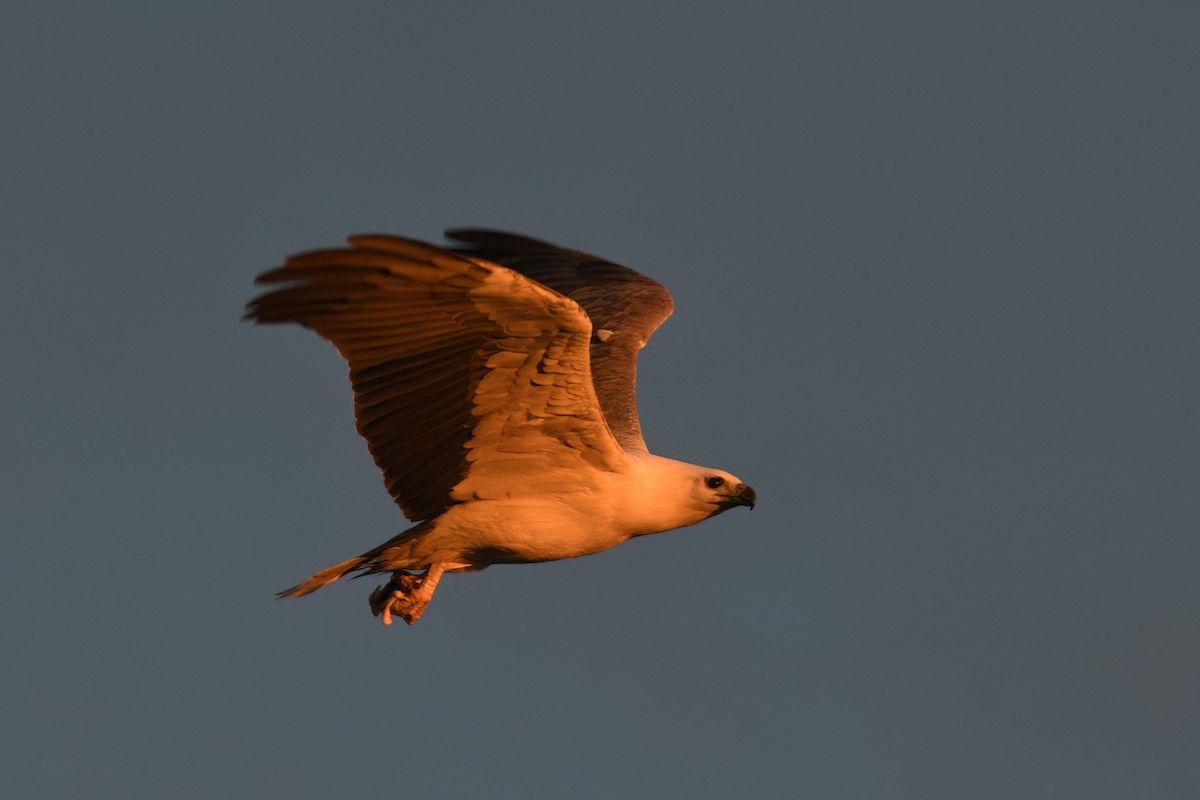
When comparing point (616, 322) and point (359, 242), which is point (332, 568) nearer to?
point (359, 242)

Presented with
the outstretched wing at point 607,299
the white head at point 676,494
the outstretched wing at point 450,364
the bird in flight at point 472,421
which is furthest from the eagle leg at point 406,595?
the outstretched wing at point 607,299

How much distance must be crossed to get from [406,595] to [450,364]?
185cm

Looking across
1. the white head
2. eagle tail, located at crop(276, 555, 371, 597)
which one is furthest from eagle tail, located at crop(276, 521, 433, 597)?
the white head

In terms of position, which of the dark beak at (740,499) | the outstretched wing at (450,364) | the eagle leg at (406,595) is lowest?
the eagle leg at (406,595)

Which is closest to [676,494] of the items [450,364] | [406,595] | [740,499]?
[740,499]

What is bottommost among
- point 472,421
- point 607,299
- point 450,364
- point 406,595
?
point 406,595

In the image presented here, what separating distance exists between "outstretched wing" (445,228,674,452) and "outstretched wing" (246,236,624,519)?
1708mm

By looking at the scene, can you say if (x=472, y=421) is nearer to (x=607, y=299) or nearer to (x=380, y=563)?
(x=380, y=563)

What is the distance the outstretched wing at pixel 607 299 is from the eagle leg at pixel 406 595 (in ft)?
6.63

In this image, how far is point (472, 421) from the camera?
959 centimetres

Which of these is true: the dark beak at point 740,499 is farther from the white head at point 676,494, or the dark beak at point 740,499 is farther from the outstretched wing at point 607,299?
the outstretched wing at point 607,299

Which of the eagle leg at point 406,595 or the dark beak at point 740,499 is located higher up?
the dark beak at point 740,499

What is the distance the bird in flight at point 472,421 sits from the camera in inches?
337

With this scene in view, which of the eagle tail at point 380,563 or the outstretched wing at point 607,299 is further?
the outstretched wing at point 607,299
